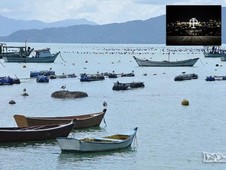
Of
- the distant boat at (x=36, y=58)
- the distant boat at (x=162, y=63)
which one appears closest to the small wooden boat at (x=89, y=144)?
the distant boat at (x=162, y=63)

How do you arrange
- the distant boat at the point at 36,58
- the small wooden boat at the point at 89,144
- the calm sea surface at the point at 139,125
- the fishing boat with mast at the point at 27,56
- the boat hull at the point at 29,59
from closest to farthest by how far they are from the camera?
the calm sea surface at the point at 139,125 → the small wooden boat at the point at 89,144 → the fishing boat with mast at the point at 27,56 → the distant boat at the point at 36,58 → the boat hull at the point at 29,59

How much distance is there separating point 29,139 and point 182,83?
60.9 meters

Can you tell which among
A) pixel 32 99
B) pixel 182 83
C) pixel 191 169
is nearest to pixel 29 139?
→ pixel 191 169

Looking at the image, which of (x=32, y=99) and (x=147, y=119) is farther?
(x=32, y=99)

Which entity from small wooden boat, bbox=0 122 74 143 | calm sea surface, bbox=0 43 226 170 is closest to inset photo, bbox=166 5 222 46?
calm sea surface, bbox=0 43 226 170

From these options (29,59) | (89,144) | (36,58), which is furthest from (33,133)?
(29,59)

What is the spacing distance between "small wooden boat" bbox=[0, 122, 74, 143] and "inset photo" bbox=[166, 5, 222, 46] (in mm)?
23706

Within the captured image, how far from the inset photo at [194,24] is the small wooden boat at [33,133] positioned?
23706 mm

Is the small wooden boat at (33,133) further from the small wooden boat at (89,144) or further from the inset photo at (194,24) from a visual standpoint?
the inset photo at (194,24)

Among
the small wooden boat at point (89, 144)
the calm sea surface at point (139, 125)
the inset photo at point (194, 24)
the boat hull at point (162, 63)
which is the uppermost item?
the inset photo at point (194, 24)

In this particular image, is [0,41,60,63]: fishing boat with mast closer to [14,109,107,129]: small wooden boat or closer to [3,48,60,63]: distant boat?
[3,48,60,63]: distant boat

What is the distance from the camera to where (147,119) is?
44.7 m

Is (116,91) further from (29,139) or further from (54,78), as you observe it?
(29,139)

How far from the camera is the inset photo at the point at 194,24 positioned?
29.0ft
